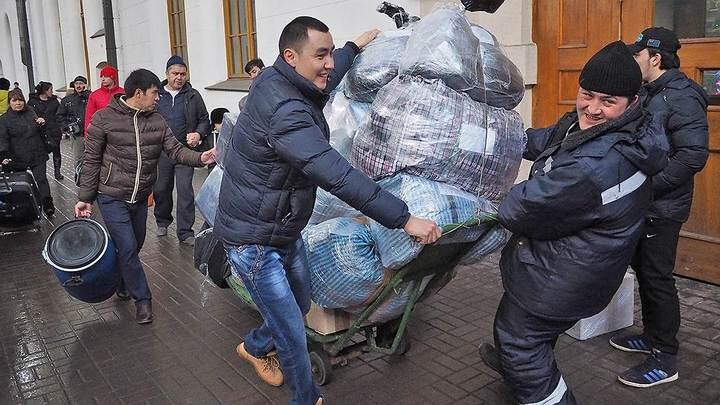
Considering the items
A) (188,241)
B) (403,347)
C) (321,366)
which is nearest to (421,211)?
(321,366)

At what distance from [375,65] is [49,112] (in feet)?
32.2

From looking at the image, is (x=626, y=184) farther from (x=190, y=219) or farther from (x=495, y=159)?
(x=190, y=219)

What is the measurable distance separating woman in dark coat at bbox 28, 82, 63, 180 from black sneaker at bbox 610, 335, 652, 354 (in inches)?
358

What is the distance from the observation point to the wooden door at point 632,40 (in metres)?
4.86

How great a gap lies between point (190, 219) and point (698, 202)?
466cm

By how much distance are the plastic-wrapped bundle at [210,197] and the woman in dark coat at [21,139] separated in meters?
4.67

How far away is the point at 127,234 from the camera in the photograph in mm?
4793

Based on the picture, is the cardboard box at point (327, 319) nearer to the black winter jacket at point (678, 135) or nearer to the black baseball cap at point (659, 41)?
the black winter jacket at point (678, 135)

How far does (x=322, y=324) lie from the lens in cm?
366

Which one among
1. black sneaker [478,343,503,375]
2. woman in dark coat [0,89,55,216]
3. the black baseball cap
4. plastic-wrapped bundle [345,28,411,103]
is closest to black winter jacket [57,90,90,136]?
woman in dark coat [0,89,55,216]

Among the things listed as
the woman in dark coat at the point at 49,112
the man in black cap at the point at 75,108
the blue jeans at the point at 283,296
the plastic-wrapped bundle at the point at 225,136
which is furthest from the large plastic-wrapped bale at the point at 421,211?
the man in black cap at the point at 75,108

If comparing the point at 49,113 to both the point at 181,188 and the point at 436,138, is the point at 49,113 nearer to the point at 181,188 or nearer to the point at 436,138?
the point at 181,188

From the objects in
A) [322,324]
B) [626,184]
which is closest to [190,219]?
[322,324]

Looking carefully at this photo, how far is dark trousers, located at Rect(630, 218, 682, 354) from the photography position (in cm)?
358
